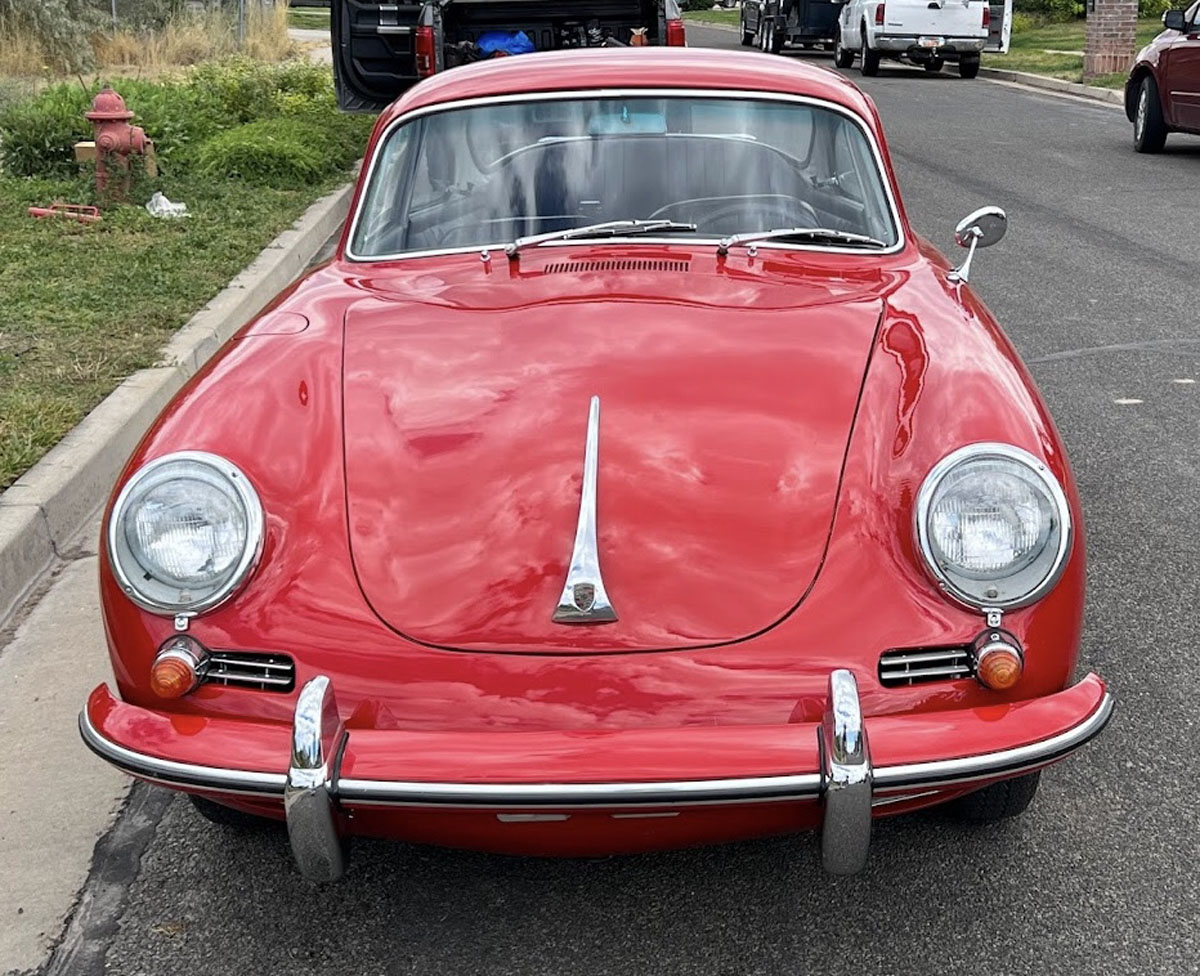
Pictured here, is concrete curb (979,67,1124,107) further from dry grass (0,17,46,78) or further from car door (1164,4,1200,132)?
dry grass (0,17,46,78)

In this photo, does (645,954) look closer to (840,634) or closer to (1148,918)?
(840,634)

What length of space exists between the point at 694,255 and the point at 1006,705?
1.49 m

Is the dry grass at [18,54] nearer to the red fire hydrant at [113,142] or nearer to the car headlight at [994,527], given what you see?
the red fire hydrant at [113,142]

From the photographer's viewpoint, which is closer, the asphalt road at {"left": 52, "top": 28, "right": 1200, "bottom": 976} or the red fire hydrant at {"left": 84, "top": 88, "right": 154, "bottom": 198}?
the asphalt road at {"left": 52, "top": 28, "right": 1200, "bottom": 976}

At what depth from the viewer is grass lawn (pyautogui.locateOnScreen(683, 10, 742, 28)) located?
1980 inches

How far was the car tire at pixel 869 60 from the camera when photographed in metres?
22.7

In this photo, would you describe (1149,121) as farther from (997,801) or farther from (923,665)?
(923,665)

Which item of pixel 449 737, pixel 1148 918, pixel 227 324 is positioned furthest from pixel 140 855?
pixel 227 324

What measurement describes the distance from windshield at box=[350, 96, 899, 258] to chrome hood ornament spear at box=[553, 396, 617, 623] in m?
1.30

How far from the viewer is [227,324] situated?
6543 mm

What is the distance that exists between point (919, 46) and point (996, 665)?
2099 centimetres

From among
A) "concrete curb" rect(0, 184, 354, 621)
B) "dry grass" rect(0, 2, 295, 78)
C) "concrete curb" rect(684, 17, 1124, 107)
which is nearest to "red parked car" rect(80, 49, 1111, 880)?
"concrete curb" rect(0, 184, 354, 621)

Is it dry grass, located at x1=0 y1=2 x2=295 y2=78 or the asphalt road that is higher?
dry grass, located at x1=0 y1=2 x2=295 y2=78

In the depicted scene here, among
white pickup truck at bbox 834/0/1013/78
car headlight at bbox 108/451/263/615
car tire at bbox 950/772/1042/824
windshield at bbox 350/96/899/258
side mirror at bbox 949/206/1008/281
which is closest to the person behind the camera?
car headlight at bbox 108/451/263/615
